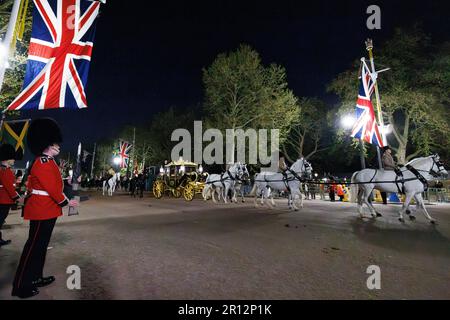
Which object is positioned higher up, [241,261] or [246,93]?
[246,93]

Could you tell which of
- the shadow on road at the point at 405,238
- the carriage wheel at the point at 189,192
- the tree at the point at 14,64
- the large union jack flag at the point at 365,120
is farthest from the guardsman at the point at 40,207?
the carriage wheel at the point at 189,192

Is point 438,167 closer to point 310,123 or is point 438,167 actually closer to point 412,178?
point 412,178

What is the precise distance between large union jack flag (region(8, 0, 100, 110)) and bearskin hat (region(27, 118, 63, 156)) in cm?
243

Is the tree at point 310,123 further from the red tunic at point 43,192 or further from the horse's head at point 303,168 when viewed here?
the red tunic at point 43,192

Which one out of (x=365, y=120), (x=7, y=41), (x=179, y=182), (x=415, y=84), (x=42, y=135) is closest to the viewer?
(x=42, y=135)

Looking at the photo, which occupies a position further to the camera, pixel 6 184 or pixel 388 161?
pixel 388 161

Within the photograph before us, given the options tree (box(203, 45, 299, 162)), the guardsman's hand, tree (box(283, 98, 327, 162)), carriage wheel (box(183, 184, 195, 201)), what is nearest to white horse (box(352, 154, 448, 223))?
the guardsman's hand

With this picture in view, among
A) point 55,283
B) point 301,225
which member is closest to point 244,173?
point 301,225

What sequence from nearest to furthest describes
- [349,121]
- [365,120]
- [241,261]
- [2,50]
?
[241,261], [2,50], [365,120], [349,121]

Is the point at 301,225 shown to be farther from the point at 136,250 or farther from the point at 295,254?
the point at 136,250

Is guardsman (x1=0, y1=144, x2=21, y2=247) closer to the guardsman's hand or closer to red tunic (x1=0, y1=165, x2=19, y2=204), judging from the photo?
red tunic (x1=0, y1=165, x2=19, y2=204)

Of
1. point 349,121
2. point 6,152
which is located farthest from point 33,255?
point 349,121

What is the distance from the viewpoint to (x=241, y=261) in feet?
13.8

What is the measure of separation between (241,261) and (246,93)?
25433 millimetres
